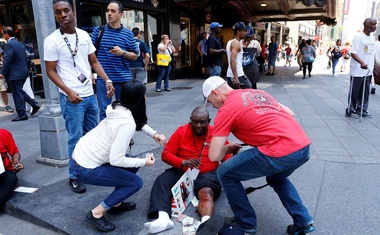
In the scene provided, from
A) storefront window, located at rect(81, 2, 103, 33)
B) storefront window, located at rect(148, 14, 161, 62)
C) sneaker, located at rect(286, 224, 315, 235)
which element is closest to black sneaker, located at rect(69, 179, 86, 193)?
sneaker, located at rect(286, 224, 315, 235)

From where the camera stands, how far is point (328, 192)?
3031 mm

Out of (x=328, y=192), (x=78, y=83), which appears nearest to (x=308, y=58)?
(x=328, y=192)

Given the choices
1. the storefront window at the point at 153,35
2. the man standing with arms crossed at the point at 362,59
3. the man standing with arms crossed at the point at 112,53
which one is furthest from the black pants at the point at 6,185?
the storefront window at the point at 153,35

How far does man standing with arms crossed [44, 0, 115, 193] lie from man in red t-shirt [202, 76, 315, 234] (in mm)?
1337

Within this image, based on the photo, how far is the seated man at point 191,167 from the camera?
2.54 m

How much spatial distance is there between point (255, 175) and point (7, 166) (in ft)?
7.93

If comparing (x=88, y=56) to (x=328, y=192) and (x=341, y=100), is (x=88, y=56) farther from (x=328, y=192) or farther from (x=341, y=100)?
(x=341, y=100)

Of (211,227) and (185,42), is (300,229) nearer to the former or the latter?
(211,227)

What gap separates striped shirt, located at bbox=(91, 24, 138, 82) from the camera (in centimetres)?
382

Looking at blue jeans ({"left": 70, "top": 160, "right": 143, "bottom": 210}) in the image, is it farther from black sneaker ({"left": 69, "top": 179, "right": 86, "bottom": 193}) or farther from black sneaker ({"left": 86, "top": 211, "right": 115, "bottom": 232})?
black sneaker ({"left": 69, "top": 179, "right": 86, "bottom": 193})

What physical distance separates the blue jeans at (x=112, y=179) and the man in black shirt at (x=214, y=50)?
4917 millimetres

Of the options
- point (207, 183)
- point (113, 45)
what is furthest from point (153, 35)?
point (207, 183)

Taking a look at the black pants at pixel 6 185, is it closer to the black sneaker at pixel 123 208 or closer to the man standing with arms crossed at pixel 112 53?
the black sneaker at pixel 123 208

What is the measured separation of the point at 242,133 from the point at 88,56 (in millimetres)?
1846
